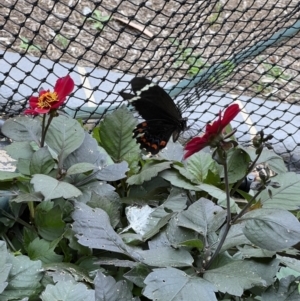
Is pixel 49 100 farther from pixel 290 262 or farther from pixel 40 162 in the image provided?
pixel 290 262

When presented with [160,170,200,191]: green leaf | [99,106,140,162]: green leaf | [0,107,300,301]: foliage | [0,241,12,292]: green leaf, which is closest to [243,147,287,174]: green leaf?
[0,107,300,301]: foliage

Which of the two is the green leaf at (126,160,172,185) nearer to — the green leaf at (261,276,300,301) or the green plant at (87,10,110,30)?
the green leaf at (261,276,300,301)

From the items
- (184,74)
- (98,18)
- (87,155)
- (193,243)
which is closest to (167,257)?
(193,243)

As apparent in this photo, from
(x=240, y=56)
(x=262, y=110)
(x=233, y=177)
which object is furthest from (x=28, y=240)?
(x=262, y=110)

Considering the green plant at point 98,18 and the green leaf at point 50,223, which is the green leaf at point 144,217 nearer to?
the green leaf at point 50,223

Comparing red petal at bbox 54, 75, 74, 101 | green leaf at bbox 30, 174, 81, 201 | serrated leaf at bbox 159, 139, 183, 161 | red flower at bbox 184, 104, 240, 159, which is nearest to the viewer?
red flower at bbox 184, 104, 240, 159

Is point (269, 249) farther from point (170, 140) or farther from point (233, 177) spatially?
point (170, 140)
